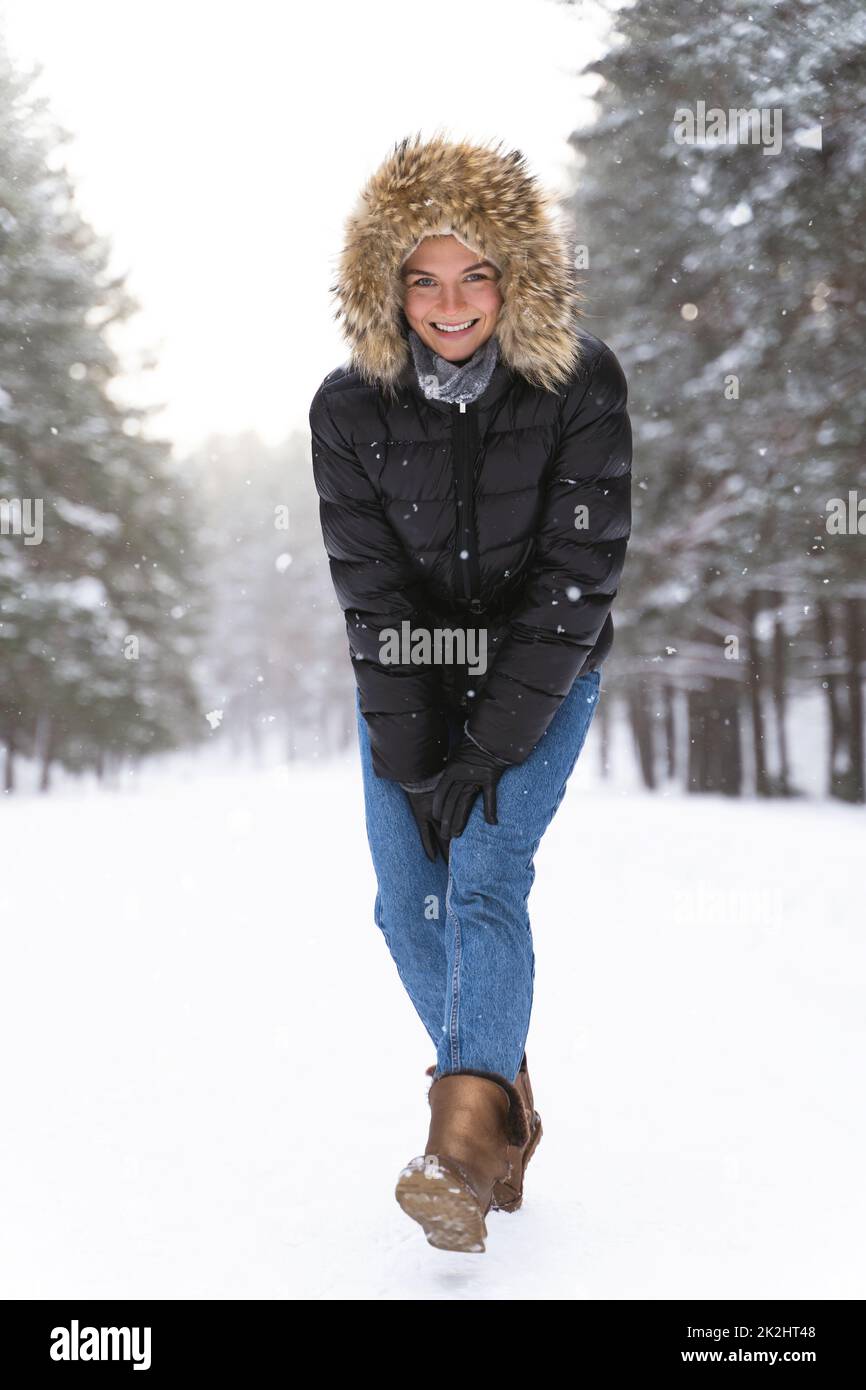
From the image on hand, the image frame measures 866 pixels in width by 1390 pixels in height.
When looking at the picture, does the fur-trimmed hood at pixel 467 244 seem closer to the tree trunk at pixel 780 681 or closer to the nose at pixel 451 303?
the nose at pixel 451 303

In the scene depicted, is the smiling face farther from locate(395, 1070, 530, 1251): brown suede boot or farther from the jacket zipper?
locate(395, 1070, 530, 1251): brown suede boot

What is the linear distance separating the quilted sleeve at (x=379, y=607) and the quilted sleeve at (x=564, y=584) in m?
0.16

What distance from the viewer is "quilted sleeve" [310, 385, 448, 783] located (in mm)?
3121

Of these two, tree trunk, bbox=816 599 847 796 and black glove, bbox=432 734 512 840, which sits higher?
tree trunk, bbox=816 599 847 796

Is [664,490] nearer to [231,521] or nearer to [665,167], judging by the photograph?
[665,167]

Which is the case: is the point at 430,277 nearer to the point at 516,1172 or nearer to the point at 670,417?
the point at 516,1172

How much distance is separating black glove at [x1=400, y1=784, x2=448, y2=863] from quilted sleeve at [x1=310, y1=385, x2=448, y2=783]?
0.11m

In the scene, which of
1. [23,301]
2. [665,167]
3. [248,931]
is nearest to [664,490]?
[665,167]

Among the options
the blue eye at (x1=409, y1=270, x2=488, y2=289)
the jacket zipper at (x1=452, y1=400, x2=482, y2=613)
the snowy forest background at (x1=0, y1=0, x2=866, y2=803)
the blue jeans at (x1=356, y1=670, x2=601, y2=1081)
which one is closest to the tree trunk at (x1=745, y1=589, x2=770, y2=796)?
the snowy forest background at (x1=0, y1=0, x2=866, y2=803)

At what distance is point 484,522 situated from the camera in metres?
3.04

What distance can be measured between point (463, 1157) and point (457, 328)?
6.67 feet

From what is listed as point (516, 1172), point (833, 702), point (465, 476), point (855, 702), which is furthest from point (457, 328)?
point (833, 702)
